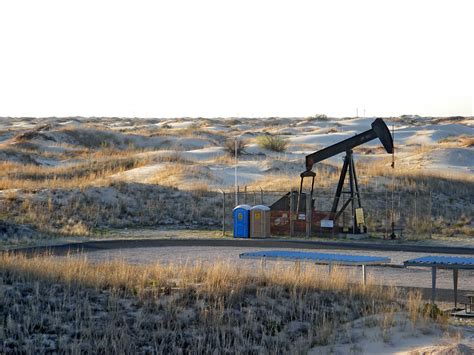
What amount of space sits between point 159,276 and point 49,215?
796 inches

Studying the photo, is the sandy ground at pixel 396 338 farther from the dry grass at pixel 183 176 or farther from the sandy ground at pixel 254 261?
the dry grass at pixel 183 176

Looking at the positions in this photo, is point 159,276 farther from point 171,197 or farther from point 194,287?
point 171,197

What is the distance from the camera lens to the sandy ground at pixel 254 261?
68.8ft

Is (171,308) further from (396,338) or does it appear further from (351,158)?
(351,158)

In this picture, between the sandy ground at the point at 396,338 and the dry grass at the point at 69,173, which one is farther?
the dry grass at the point at 69,173

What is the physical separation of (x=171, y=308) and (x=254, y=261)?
1031cm

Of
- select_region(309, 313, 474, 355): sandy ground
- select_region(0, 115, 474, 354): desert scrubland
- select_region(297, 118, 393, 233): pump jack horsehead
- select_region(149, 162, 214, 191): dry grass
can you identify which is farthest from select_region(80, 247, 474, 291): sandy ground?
select_region(149, 162, 214, 191): dry grass

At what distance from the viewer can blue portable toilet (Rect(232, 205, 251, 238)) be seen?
108 feet

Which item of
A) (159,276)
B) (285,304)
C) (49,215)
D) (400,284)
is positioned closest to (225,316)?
(285,304)

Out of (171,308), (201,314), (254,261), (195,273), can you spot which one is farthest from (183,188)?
(201,314)

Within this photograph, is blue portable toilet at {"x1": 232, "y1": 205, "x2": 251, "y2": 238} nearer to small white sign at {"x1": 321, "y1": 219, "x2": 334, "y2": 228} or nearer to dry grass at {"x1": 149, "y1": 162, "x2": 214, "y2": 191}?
small white sign at {"x1": 321, "y1": 219, "x2": 334, "y2": 228}

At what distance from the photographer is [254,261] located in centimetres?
2439

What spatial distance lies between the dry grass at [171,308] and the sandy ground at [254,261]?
12.3 ft

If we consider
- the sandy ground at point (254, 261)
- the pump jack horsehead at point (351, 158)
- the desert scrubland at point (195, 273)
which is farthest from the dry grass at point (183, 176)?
the sandy ground at point (254, 261)
